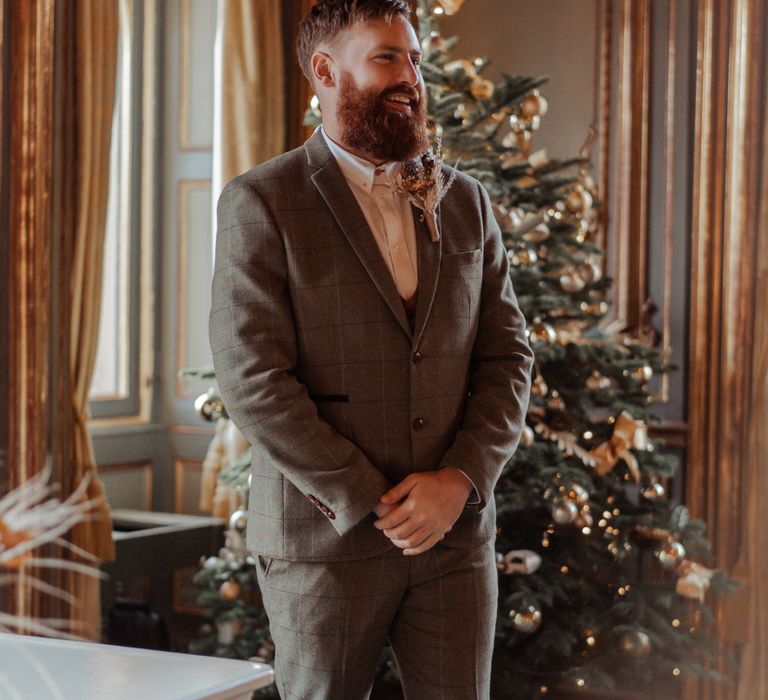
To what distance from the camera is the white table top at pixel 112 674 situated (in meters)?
0.88

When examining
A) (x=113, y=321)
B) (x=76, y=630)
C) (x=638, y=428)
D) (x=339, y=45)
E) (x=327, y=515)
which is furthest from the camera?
(x=113, y=321)

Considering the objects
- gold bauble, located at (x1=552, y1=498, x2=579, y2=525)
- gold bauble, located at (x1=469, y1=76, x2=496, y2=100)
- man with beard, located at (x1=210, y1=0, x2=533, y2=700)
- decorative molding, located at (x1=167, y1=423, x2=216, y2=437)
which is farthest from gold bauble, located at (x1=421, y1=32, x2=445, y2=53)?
decorative molding, located at (x1=167, y1=423, x2=216, y2=437)

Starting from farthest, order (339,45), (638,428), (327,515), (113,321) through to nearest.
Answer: (113,321) < (638,428) < (339,45) < (327,515)

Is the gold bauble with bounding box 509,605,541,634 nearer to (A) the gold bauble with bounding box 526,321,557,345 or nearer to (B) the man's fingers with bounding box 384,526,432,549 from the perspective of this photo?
(A) the gold bauble with bounding box 526,321,557,345

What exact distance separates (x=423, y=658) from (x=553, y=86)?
2.78m

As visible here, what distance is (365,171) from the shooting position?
1.73 metres

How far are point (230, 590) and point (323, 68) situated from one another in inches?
74.2

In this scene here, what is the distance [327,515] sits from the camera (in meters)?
1.59

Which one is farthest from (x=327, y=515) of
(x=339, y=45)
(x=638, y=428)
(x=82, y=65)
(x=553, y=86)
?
(x=553, y=86)

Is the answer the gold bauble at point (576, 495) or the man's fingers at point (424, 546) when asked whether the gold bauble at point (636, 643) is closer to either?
the gold bauble at point (576, 495)

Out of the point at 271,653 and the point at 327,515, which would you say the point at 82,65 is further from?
the point at 327,515

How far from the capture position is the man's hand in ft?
5.10

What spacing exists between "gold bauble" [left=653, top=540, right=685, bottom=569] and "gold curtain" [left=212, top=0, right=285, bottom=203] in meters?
1.79

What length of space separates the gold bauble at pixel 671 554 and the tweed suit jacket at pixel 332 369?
1524 mm
